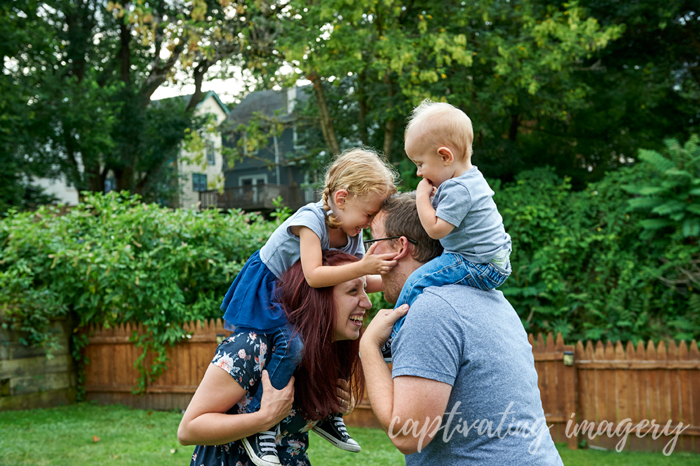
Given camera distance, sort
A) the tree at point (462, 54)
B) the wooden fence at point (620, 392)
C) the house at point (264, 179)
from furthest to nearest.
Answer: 1. the house at point (264, 179)
2. the tree at point (462, 54)
3. the wooden fence at point (620, 392)

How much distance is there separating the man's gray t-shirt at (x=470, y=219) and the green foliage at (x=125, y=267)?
20.3ft

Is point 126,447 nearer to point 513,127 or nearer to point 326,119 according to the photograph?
point 326,119

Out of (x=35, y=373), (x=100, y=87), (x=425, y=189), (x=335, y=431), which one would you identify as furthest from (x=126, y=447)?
(x=100, y=87)

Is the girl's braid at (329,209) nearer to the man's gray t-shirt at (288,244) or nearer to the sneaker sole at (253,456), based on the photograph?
the man's gray t-shirt at (288,244)

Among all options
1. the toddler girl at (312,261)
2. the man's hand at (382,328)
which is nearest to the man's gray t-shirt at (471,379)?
the man's hand at (382,328)

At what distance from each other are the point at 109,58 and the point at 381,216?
72.9ft

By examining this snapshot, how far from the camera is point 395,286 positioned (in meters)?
2.26

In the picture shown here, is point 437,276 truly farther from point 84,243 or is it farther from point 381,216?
point 84,243

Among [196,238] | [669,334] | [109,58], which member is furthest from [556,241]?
[109,58]

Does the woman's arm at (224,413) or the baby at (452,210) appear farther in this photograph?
the woman's arm at (224,413)

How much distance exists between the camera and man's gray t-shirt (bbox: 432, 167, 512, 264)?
2.08 m

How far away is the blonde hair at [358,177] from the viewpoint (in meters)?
2.59

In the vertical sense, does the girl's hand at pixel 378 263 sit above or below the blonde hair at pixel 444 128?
below

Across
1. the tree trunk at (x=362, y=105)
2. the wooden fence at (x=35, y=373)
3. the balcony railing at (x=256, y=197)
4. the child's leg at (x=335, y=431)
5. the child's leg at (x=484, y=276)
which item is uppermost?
the tree trunk at (x=362, y=105)
